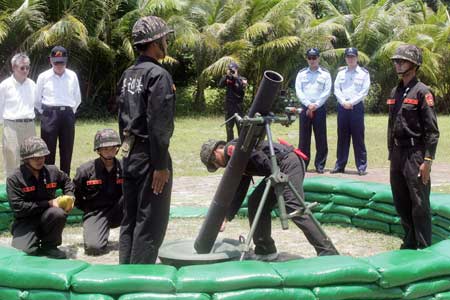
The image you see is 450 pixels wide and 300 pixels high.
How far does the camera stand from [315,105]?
32.8 feet

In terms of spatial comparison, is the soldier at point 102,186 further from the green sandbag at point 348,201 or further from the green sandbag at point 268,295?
the green sandbag at point 268,295

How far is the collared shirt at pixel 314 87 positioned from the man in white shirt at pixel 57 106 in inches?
138

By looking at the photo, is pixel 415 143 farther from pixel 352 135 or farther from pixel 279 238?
pixel 352 135

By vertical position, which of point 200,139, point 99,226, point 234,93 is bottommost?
point 200,139

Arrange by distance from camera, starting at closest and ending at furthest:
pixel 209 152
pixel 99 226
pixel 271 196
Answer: pixel 209 152, pixel 271 196, pixel 99 226

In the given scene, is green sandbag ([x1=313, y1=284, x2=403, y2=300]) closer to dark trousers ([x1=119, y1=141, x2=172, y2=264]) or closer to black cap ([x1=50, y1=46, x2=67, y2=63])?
dark trousers ([x1=119, y1=141, x2=172, y2=264])

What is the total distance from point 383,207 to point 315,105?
3764 mm

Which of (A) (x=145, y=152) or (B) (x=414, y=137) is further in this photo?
(B) (x=414, y=137)

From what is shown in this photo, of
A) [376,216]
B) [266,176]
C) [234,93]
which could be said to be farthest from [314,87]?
[266,176]

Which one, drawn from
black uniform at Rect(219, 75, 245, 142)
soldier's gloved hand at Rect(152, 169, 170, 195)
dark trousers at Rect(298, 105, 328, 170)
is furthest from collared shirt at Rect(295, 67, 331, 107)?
soldier's gloved hand at Rect(152, 169, 170, 195)

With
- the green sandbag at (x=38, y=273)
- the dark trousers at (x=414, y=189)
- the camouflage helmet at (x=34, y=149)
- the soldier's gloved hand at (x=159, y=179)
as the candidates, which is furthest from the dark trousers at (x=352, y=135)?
the green sandbag at (x=38, y=273)

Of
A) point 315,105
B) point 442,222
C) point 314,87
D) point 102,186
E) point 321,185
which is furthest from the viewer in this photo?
point 314,87

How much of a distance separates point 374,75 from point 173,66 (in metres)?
A: 6.57

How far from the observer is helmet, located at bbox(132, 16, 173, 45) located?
4.41m
